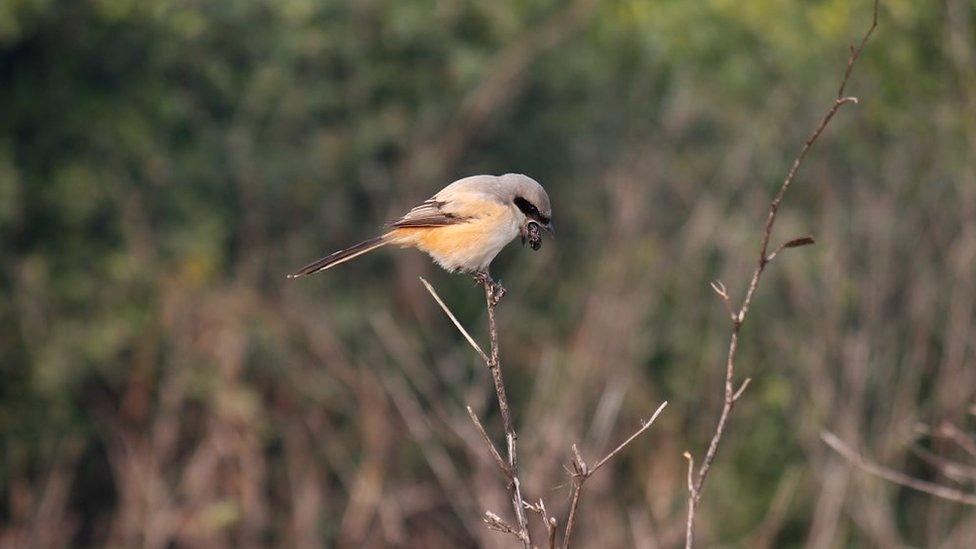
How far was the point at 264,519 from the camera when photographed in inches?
468

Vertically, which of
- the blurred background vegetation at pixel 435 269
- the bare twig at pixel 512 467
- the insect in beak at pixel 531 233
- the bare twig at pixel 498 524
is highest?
the bare twig at pixel 512 467

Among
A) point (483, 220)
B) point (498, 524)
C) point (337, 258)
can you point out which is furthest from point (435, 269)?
point (498, 524)

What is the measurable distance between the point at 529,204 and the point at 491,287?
80 cm

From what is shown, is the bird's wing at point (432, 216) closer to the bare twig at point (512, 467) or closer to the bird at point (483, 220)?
the bird at point (483, 220)

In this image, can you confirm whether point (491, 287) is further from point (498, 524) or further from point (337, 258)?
point (498, 524)

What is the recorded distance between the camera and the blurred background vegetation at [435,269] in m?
10.8

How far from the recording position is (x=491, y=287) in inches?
156

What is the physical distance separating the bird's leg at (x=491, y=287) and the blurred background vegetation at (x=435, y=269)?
200 inches

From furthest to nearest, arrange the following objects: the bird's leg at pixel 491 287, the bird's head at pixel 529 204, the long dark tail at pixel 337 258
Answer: the bird's head at pixel 529 204, the long dark tail at pixel 337 258, the bird's leg at pixel 491 287

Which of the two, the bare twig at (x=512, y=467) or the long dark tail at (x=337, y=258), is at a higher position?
the bare twig at (x=512, y=467)

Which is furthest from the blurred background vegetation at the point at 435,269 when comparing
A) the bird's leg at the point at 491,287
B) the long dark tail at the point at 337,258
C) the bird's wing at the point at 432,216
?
the bird's leg at the point at 491,287

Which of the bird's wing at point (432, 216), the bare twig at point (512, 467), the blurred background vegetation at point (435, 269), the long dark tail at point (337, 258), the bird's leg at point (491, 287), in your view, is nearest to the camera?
the bare twig at point (512, 467)

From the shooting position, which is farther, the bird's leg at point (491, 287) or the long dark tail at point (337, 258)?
the long dark tail at point (337, 258)

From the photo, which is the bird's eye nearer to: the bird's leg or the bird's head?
the bird's head
